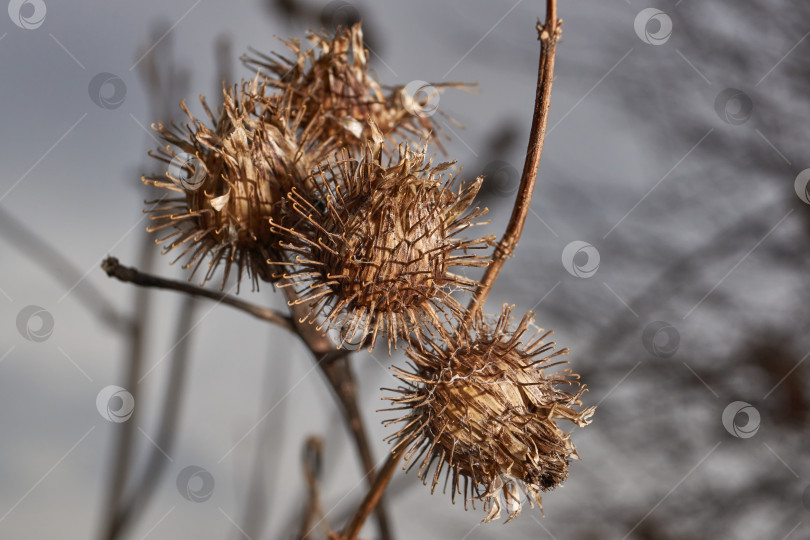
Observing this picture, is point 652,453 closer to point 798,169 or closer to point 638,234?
point 638,234

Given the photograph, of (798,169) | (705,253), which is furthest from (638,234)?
(798,169)
